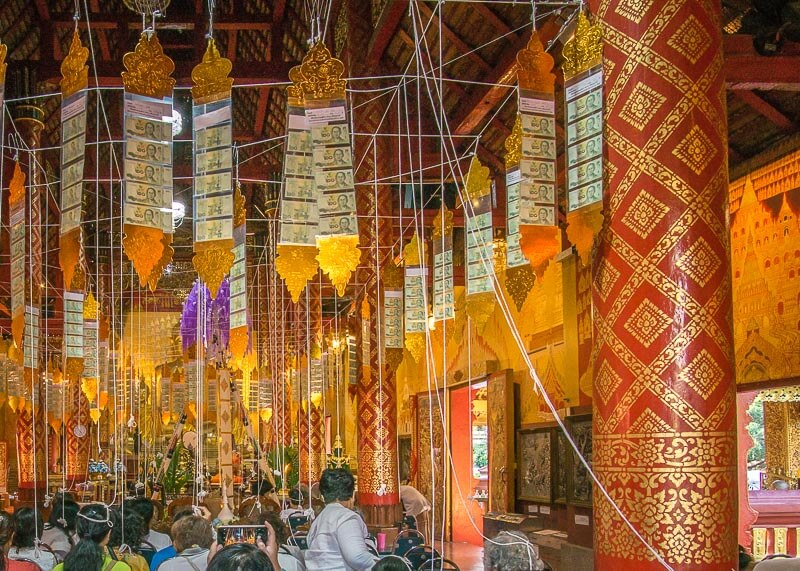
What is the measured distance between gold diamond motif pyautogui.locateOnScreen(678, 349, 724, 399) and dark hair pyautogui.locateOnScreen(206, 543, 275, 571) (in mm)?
2024

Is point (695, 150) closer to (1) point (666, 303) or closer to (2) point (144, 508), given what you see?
(1) point (666, 303)

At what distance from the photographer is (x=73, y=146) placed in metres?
5.06

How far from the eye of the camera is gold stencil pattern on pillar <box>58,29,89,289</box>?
503 centimetres

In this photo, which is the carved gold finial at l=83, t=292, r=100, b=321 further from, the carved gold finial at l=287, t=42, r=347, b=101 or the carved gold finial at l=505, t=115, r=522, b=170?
the carved gold finial at l=287, t=42, r=347, b=101

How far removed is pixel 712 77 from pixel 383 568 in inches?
92.5

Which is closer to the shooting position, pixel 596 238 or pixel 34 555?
pixel 596 238

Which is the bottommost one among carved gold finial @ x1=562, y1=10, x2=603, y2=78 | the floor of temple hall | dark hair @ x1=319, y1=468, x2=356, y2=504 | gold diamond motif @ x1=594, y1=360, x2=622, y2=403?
the floor of temple hall

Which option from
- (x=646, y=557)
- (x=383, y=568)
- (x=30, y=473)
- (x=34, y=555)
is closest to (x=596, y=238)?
(x=646, y=557)

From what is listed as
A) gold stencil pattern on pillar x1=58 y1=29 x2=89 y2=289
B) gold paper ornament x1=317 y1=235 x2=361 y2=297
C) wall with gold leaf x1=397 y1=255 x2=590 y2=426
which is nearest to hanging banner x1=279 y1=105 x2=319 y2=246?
gold paper ornament x1=317 y1=235 x2=361 y2=297

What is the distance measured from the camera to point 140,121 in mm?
5059

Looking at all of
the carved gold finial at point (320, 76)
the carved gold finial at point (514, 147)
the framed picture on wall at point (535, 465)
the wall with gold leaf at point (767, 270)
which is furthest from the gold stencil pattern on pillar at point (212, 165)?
the framed picture on wall at point (535, 465)

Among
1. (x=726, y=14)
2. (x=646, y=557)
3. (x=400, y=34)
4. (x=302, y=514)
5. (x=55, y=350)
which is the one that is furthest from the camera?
(x=55, y=350)

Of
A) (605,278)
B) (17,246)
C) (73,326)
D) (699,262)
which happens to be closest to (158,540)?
(17,246)

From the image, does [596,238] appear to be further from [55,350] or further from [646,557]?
[55,350]
